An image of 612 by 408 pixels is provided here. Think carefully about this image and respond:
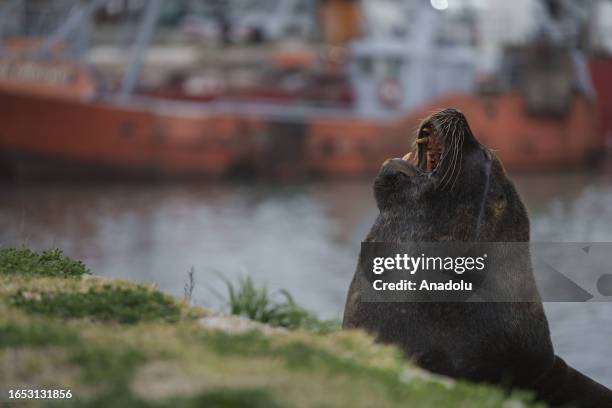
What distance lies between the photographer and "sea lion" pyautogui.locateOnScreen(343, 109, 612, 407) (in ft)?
19.8

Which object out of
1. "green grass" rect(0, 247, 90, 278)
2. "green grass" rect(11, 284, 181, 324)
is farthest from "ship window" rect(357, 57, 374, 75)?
"green grass" rect(11, 284, 181, 324)

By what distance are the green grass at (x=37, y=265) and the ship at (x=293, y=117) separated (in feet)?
75.1

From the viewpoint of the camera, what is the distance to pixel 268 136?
114 feet

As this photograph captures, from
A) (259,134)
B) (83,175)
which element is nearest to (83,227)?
(83,175)

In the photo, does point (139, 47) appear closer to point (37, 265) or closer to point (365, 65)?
point (365, 65)

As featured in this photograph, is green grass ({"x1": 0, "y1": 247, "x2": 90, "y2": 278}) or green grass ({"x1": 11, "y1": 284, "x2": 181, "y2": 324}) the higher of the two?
green grass ({"x1": 0, "y1": 247, "x2": 90, "y2": 278})

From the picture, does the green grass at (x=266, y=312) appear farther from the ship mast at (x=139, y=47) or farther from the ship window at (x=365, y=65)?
the ship window at (x=365, y=65)

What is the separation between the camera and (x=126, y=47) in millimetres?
47781

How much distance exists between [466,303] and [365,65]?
30.3 m

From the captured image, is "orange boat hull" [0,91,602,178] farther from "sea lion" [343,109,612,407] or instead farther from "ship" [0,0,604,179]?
"sea lion" [343,109,612,407]

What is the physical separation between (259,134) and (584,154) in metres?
13.3

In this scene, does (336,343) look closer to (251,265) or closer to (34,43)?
(251,265)

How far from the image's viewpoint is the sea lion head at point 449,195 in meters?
6.27

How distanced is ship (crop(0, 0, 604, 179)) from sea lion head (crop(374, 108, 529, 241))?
23.1 meters
